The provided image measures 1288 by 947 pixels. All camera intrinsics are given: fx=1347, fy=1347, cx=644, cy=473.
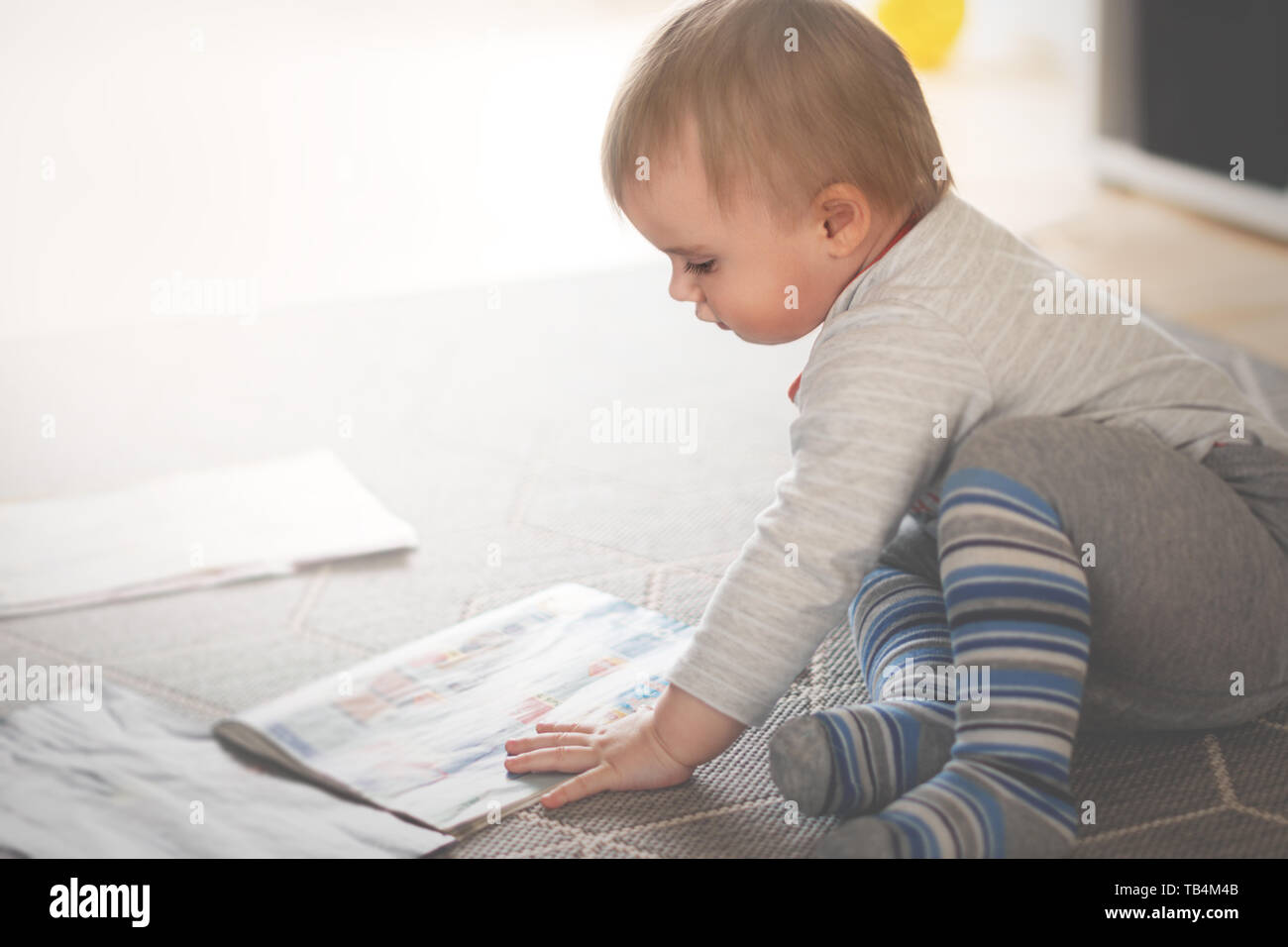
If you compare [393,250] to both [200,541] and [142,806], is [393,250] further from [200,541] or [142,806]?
[142,806]

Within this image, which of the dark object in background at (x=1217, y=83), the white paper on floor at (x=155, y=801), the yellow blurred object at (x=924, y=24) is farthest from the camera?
the yellow blurred object at (x=924, y=24)

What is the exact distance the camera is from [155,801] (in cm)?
83

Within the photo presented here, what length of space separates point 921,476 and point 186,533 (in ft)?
2.52

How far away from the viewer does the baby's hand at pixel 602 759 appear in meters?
0.81

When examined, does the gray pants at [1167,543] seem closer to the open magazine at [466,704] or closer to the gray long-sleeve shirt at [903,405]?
the gray long-sleeve shirt at [903,405]

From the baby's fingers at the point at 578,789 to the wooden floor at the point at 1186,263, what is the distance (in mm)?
1108

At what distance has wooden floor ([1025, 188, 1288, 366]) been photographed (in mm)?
1716

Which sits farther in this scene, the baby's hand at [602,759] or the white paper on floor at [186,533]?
the white paper on floor at [186,533]

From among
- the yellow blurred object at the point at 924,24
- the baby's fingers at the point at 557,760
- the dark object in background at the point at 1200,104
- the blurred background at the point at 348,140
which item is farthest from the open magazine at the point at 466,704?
the yellow blurred object at the point at 924,24

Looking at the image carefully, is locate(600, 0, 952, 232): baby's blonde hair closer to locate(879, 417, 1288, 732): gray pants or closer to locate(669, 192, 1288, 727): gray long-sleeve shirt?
locate(669, 192, 1288, 727): gray long-sleeve shirt

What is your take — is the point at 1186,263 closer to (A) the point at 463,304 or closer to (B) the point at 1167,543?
(A) the point at 463,304

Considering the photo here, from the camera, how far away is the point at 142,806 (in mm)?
824
